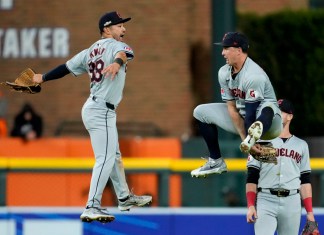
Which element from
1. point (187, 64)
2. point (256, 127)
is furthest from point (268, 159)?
point (187, 64)

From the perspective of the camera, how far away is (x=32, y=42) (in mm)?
23047

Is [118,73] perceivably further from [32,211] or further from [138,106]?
[138,106]

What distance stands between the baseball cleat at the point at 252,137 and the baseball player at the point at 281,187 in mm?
2047

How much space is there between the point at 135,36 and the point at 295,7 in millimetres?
3270

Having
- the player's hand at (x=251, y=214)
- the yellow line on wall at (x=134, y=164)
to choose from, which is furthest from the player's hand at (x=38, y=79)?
the yellow line on wall at (x=134, y=164)

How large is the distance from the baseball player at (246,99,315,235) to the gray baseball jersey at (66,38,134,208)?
5.70 feet

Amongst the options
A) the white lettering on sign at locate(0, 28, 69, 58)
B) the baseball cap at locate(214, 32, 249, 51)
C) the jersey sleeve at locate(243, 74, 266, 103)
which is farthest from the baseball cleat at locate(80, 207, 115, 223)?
the white lettering on sign at locate(0, 28, 69, 58)

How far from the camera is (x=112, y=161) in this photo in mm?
10656

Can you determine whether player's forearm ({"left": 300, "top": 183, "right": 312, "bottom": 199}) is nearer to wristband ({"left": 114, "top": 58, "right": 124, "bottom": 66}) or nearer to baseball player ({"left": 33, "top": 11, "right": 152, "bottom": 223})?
baseball player ({"left": 33, "top": 11, "right": 152, "bottom": 223})

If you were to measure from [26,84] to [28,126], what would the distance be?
29.8ft

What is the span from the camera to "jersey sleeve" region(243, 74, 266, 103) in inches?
403

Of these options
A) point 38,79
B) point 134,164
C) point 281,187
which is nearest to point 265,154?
point 281,187

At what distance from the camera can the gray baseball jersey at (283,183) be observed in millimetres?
11984

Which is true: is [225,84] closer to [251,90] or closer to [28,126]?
[251,90]
